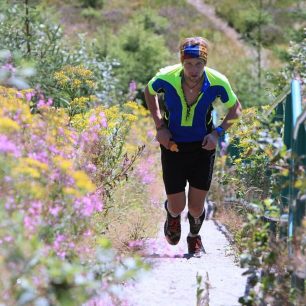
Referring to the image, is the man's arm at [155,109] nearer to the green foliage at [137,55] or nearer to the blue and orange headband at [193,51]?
the blue and orange headband at [193,51]

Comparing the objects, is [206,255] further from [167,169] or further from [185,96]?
[185,96]

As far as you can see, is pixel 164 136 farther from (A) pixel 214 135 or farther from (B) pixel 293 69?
(B) pixel 293 69

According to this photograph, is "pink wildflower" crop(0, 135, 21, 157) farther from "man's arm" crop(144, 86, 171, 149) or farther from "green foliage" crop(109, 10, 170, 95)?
"green foliage" crop(109, 10, 170, 95)

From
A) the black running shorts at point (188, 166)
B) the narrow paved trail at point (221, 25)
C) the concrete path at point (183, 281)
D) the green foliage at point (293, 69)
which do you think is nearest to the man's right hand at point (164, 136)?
the black running shorts at point (188, 166)

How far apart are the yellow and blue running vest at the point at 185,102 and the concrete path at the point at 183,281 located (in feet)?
2.97

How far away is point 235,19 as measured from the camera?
39.6 meters

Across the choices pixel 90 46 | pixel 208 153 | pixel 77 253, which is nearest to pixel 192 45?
pixel 208 153

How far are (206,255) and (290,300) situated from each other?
8.81 ft

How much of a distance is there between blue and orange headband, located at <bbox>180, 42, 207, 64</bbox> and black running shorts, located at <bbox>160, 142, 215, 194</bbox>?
26.3 inches

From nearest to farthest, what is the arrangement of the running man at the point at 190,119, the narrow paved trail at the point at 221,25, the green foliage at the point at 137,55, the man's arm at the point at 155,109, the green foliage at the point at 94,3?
1. the running man at the point at 190,119
2. the man's arm at the point at 155,109
3. the green foliage at the point at 137,55
4. the narrow paved trail at the point at 221,25
5. the green foliage at the point at 94,3

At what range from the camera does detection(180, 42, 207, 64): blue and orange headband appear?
4.97 m

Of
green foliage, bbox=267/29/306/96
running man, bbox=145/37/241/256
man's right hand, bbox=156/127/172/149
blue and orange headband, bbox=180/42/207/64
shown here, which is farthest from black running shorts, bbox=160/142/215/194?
green foliage, bbox=267/29/306/96

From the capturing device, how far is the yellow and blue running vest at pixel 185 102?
5.14m

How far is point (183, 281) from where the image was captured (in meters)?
4.30
